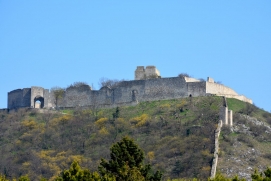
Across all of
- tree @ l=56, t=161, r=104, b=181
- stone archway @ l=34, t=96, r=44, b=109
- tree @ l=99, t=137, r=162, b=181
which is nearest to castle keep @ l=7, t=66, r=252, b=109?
stone archway @ l=34, t=96, r=44, b=109

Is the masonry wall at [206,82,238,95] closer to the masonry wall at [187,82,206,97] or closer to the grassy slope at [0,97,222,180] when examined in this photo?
the masonry wall at [187,82,206,97]

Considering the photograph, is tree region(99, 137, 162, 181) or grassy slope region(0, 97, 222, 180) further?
grassy slope region(0, 97, 222, 180)

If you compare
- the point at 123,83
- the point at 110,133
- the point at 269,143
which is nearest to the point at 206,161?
the point at 269,143

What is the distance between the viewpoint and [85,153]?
77375 millimetres

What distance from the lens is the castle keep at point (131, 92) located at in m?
83.1

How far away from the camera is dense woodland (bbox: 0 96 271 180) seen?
71.8 meters

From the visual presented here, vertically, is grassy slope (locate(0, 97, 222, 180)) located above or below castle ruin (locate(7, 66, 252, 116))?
below

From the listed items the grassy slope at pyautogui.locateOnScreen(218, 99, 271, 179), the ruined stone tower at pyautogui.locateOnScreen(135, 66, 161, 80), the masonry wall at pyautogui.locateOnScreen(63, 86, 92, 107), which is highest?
the ruined stone tower at pyautogui.locateOnScreen(135, 66, 161, 80)

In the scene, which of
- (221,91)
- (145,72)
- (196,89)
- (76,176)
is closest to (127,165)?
(76,176)

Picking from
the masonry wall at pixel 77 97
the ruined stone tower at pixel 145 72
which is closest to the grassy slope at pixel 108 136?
the masonry wall at pixel 77 97

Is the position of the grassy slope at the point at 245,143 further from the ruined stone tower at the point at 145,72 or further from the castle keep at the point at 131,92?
the ruined stone tower at the point at 145,72

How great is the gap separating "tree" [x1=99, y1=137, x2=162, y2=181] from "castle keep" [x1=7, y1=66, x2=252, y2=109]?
95.6 ft

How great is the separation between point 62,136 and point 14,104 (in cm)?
973

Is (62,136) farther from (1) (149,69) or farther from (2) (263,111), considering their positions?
(2) (263,111)
